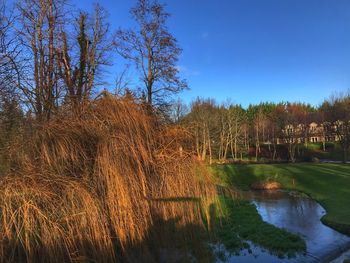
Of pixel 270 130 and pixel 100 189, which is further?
pixel 270 130

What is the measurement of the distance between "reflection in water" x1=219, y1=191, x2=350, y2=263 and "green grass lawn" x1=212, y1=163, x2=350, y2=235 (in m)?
0.55

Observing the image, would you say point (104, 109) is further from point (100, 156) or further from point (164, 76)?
point (164, 76)

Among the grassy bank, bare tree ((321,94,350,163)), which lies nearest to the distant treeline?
bare tree ((321,94,350,163))

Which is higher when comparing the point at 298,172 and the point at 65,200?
the point at 65,200

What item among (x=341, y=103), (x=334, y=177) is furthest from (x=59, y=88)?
(x=341, y=103)

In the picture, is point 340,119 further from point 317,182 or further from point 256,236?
point 256,236

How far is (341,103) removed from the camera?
160 feet

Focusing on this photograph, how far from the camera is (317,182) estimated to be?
24.5 metres

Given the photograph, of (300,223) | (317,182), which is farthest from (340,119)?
(300,223)

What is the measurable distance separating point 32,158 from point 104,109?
4.81ft

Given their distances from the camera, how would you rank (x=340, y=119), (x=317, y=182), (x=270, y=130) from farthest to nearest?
1. (x=270, y=130)
2. (x=340, y=119)
3. (x=317, y=182)

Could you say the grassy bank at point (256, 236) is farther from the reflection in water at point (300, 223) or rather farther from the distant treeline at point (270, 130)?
the distant treeline at point (270, 130)

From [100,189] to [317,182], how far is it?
22.1m

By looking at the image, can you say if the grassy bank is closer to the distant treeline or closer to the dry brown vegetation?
the dry brown vegetation
